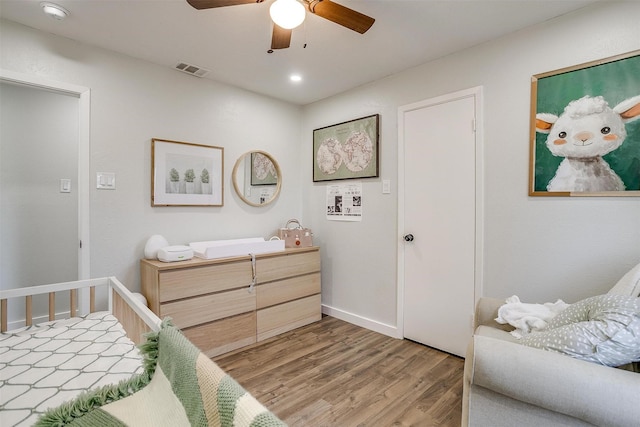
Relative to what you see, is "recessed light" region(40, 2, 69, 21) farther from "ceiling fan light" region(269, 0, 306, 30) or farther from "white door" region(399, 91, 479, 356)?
"white door" region(399, 91, 479, 356)

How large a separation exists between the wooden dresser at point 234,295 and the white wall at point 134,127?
317mm

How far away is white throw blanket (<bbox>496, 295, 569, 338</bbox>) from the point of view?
4.88ft

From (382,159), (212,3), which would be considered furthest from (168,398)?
(382,159)

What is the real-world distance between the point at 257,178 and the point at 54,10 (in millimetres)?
1891

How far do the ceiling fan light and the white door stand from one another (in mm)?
1438

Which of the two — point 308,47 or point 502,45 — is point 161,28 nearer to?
point 308,47

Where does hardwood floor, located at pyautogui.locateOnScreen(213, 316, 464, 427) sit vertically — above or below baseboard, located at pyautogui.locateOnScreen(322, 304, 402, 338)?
below

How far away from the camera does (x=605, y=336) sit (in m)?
1.04

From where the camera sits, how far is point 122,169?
7.75 ft

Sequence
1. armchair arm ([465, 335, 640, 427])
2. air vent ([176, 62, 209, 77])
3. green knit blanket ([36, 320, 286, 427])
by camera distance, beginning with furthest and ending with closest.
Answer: air vent ([176, 62, 209, 77]) → armchair arm ([465, 335, 640, 427]) → green knit blanket ([36, 320, 286, 427])

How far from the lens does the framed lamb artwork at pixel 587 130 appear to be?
64.4 inches

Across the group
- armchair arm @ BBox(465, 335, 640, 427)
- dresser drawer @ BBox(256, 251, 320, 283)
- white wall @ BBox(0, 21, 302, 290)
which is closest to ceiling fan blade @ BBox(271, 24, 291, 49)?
white wall @ BBox(0, 21, 302, 290)

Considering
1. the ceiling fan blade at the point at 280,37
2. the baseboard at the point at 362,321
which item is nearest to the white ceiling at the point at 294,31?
the ceiling fan blade at the point at 280,37

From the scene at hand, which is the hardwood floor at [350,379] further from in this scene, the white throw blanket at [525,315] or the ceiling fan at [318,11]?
the ceiling fan at [318,11]
